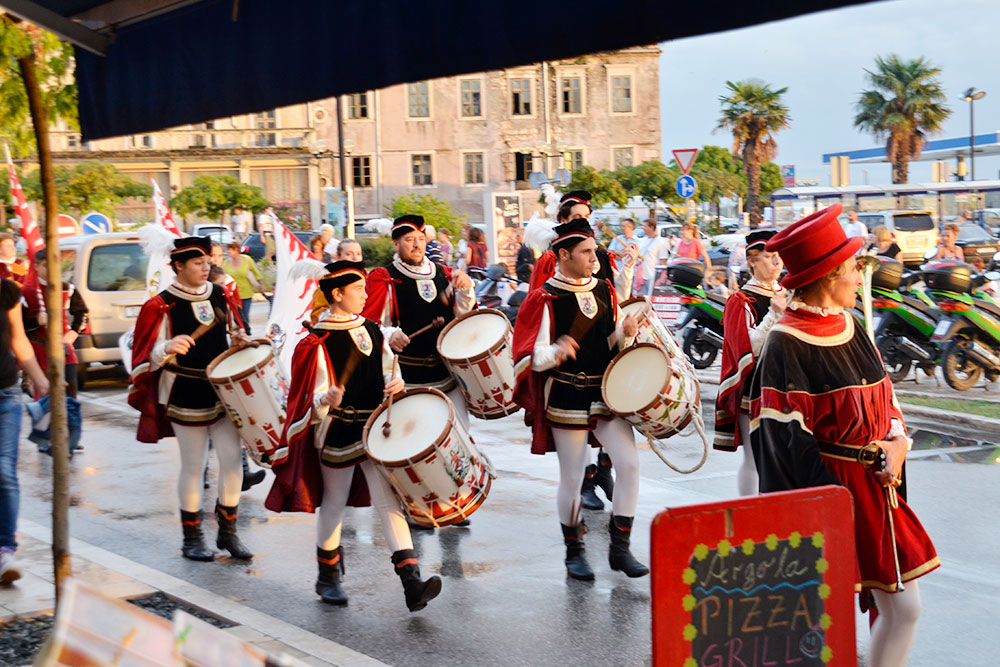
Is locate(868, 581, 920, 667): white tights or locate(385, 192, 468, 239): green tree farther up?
locate(385, 192, 468, 239): green tree

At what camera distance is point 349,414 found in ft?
20.2

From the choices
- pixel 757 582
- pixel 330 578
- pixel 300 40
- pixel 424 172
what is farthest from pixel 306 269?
pixel 424 172

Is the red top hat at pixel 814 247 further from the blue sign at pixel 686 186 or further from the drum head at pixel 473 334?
the blue sign at pixel 686 186

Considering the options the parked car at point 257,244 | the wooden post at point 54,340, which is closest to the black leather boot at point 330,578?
the wooden post at point 54,340

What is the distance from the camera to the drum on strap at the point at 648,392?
20.6 ft

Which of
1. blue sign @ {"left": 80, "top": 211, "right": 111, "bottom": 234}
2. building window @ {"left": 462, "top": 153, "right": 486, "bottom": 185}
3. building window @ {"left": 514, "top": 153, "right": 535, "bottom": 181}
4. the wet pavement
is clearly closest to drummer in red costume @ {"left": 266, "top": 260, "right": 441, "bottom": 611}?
the wet pavement

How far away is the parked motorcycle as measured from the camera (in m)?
14.4

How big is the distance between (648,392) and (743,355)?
2.23 ft

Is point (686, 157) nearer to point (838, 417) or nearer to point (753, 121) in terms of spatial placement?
point (838, 417)

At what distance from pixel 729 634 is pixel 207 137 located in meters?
56.2

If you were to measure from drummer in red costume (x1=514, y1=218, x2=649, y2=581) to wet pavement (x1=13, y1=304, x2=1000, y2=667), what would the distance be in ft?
1.16

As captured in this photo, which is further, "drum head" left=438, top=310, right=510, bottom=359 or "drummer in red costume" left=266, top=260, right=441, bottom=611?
"drum head" left=438, top=310, right=510, bottom=359

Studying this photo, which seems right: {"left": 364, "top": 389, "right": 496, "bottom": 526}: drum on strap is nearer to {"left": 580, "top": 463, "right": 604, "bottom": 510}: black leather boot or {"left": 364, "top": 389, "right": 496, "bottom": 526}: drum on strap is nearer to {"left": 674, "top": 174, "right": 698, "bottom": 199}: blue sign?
{"left": 580, "top": 463, "right": 604, "bottom": 510}: black leather boot

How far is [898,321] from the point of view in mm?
12977
